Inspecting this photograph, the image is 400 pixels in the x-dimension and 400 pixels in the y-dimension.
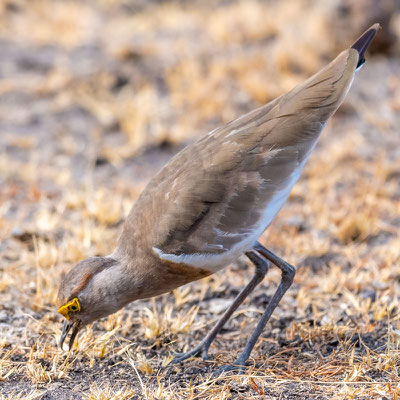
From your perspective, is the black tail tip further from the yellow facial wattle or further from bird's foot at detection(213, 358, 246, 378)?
the yellow facial wattle

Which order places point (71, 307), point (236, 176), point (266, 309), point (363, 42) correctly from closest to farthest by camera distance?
1. point (71, 307)
2. point (236, 176)
3. point (266, 309)
4. point (363, 42)

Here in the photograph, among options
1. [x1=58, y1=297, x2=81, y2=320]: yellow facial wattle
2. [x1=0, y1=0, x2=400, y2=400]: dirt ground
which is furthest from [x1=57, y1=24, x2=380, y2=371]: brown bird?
[x1=0, y1=0, x2=400, y2=400]: dirt ground

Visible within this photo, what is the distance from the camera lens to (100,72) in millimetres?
9570

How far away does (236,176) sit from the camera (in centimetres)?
403

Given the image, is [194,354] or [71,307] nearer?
[71,307]

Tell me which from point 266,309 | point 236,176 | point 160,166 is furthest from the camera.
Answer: point 160,166

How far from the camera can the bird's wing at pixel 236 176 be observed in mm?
3955

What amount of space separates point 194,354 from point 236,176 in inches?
49.1

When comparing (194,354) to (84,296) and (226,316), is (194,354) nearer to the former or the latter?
(226,316)

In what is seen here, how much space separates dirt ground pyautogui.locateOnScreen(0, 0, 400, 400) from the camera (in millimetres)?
3920

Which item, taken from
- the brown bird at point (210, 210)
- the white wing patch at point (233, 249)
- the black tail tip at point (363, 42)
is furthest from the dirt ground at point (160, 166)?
the black tail tip at point (363, 42)

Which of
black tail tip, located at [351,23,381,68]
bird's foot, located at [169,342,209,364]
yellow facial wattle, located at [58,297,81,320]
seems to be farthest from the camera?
black tail tip, located at [351,23,381,68]

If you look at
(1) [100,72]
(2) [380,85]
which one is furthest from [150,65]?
(2) [380,85]

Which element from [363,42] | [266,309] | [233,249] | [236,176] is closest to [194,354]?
[266,309]
